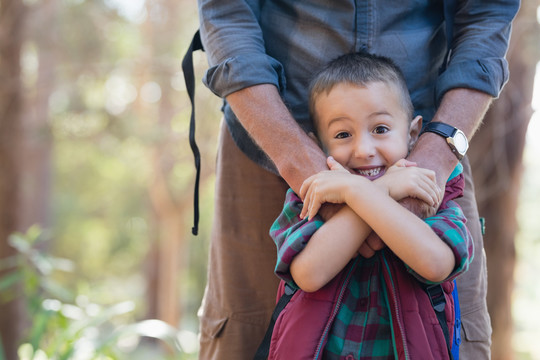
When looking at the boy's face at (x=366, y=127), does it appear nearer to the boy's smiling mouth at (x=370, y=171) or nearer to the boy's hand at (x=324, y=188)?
the boy's smiling mouth at (x=370, y=171)

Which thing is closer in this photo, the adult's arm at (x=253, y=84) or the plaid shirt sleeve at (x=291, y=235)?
the plaid shirt sleeve at (x=291, y=235)

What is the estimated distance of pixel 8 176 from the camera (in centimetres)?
530

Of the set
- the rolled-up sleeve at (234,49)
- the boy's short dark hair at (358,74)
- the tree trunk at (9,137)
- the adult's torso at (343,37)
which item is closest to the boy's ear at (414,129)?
the boy's short dark hair at (358,74)

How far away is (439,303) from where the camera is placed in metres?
1.37

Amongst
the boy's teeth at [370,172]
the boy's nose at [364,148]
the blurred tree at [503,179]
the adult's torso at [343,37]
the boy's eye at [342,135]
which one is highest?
the adult's torso at [343,37]

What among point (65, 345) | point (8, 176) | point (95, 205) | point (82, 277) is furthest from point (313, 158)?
point (95, 205)

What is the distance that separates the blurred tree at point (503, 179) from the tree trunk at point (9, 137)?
12.4 feet

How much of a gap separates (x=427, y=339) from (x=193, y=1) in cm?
841

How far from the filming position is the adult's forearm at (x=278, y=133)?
1.49 m

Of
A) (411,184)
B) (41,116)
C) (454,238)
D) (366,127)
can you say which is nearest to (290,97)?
(366,127)

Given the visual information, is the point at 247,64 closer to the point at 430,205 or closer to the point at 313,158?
the point at 313,158

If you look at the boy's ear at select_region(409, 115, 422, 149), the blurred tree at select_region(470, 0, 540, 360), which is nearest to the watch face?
the boy's ear at select_region(409, 115, 422, 149)

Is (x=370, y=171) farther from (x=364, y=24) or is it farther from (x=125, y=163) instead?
(x=125, y=163)

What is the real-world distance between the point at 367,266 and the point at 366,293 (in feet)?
0.21
